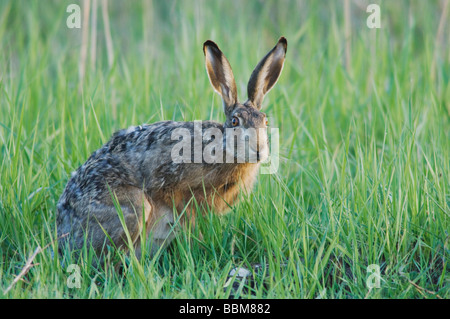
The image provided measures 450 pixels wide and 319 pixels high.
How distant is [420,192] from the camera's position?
16.4 ft

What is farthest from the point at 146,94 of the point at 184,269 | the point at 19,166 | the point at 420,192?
the point at 420,192

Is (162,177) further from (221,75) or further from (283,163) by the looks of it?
(283,163)

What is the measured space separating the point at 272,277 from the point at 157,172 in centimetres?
146

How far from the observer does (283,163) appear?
19.7ft

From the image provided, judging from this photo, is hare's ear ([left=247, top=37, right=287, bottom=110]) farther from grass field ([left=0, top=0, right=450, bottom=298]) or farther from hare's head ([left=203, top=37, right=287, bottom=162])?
grass field ([left=0, top=0, right=450, bottom=298])

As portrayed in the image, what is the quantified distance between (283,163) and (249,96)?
3.18ft

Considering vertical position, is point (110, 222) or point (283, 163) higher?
point (283, 163)

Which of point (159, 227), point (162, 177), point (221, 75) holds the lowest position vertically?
point (159, 227)

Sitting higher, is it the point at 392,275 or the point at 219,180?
the point at 219,180

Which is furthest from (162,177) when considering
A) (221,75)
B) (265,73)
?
(265,73)

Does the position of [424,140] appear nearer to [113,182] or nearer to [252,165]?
[252,165]

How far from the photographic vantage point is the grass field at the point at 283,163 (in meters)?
4.42

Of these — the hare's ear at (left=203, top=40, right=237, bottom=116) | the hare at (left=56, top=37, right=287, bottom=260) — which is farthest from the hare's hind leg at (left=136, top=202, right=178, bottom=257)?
the hare's ear at (left=203, top=40, right=237, bottom=116)
